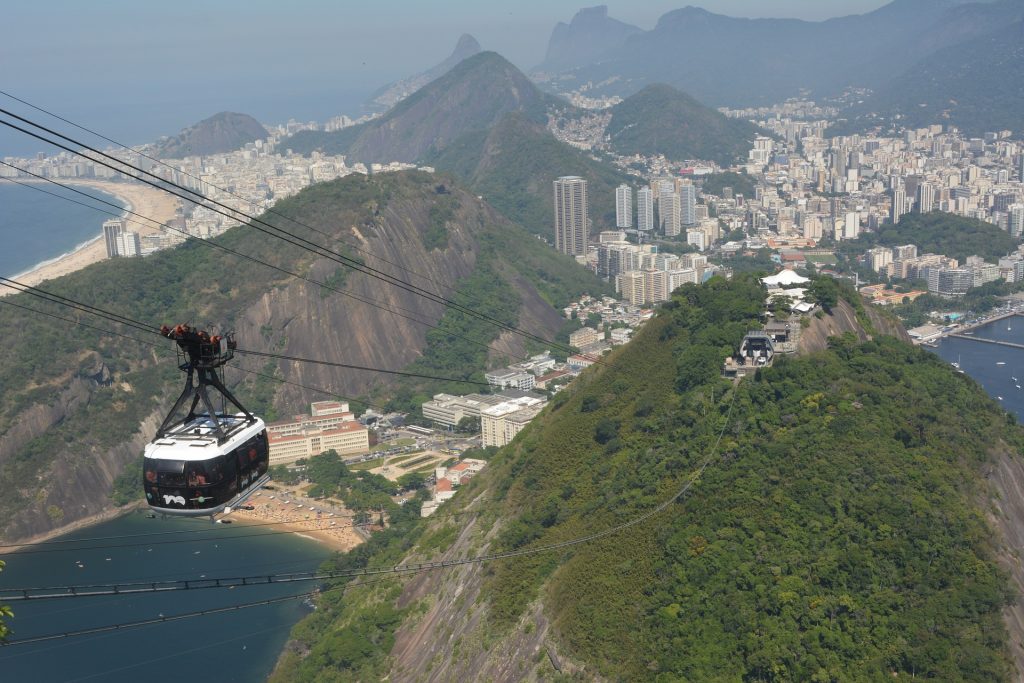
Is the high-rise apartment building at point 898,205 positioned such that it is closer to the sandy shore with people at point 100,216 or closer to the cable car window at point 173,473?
the sandy shore with people at point 100,216

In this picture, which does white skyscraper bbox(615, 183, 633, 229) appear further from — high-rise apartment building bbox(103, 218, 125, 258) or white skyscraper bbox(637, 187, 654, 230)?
high-rise apartment building bbox(103, 218, 125, 258)

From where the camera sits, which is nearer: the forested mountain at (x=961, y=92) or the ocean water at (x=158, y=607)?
the ocean water at (x=158, y=607)

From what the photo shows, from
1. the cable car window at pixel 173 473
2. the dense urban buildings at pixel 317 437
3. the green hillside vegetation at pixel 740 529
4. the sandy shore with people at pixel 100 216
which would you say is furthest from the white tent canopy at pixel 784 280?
the sandy shore with people at pixel 100 216

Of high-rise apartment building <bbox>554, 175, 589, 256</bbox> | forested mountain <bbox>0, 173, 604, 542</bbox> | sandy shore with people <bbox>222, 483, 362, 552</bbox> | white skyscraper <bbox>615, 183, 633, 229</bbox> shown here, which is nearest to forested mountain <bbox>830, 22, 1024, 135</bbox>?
white skyscraper <bbox>615, 183, 633, 229</bbox>

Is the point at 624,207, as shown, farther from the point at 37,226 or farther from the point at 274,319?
the point at 37,226

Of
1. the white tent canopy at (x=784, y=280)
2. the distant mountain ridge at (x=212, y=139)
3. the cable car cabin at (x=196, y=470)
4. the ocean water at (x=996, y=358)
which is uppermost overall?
the distant mountain ridge at (x=212, y=139)

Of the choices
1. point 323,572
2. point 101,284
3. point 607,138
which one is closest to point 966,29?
point 607,138

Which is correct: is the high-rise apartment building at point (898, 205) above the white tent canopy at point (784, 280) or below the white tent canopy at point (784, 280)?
below
